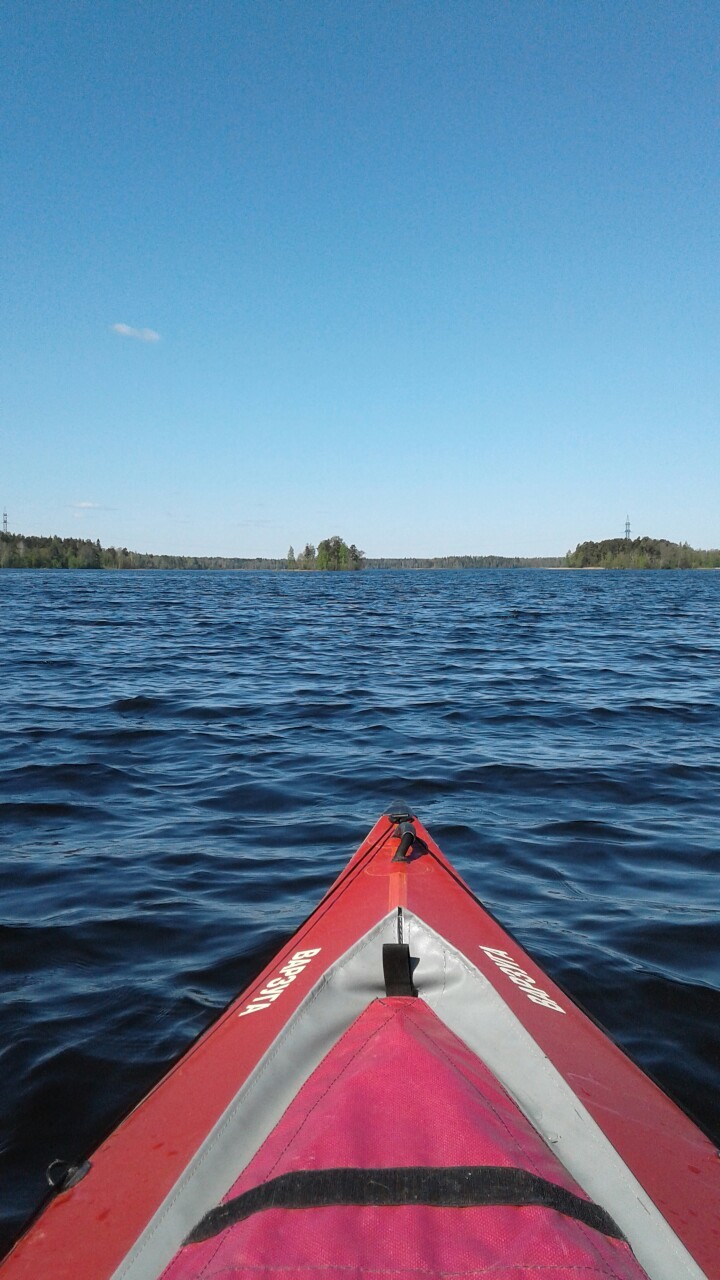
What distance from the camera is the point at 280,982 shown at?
294 cm

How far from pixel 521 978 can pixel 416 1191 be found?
4.96ft

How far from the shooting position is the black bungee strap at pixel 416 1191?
1.47m

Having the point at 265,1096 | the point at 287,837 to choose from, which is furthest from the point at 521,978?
the point at 287,837

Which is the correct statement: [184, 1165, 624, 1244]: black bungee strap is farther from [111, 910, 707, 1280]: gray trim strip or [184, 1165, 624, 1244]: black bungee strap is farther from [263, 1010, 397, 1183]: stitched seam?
[111, 910, 707, 1280]: gray trim strip

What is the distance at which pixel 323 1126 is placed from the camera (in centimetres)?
170

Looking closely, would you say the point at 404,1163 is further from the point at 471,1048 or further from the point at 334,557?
the point at 334,557

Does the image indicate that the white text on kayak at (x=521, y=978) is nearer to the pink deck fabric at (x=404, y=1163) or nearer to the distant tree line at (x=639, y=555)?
the pink deck fabric at (x=404, y=1163)

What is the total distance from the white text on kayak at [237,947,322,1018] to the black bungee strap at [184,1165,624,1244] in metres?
1.28

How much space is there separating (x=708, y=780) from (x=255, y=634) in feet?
59.4

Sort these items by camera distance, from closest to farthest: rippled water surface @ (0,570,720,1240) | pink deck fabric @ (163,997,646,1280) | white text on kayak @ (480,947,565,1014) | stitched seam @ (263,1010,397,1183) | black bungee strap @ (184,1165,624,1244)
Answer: pink deck fabric @ (163,997,646,1280) → black bungee strap @ (184,1165,624,1244) → stitched seam @ (263,1010,397,1183) → white text on kayak @ (480,947,565,1014) → rippled water surface @ (0,570,720,1240)

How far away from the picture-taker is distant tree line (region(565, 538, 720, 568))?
151375 millimetres

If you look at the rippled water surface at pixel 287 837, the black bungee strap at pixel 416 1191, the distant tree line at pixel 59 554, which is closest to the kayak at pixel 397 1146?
the black bungee strap at pixel 416 1191

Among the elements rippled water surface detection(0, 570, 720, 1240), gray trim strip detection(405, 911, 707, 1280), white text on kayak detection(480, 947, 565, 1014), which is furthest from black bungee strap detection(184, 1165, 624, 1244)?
rippled water surface detection(0, 570, 720, 1240)

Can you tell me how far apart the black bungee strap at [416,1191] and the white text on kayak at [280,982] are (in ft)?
4.20
